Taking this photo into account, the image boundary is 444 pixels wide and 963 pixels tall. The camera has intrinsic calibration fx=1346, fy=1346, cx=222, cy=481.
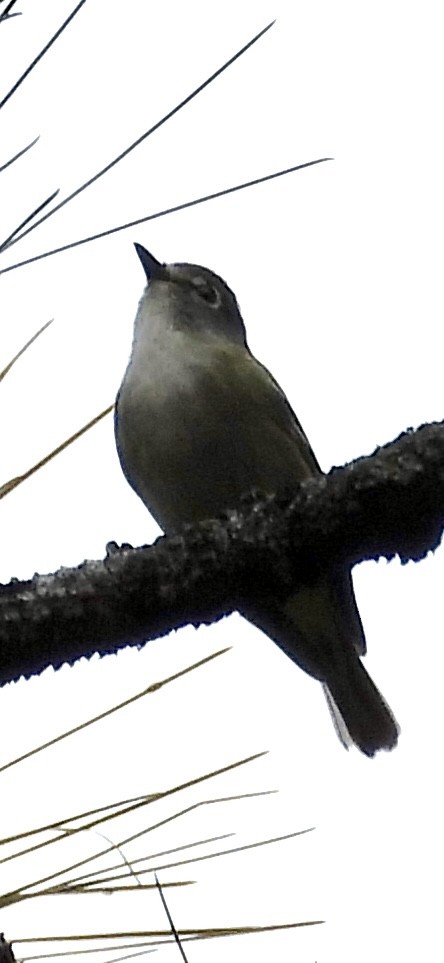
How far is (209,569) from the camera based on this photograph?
1234 millimetres

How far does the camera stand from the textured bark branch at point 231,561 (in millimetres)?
1161

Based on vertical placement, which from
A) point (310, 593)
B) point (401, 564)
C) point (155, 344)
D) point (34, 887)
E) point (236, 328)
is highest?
point (236, 328)

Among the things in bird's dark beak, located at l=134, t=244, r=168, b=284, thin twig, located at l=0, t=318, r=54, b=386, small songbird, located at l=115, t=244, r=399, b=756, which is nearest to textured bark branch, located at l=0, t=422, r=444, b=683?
thin twig, located at l=0, t=318, r=54, b=386

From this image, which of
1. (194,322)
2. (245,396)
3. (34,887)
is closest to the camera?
(34,887)

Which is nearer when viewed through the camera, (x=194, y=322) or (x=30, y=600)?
(x=30, y=600)

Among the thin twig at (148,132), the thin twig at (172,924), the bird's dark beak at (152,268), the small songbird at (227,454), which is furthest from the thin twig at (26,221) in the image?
the bird's dark beak at (152,268)

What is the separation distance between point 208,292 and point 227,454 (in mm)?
863

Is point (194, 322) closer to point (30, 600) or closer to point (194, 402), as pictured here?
point (194, 402)

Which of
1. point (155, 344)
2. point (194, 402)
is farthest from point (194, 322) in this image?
point (194, 402)

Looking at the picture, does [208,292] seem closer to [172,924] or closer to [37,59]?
[37,59]

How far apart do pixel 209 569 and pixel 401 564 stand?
17 cm

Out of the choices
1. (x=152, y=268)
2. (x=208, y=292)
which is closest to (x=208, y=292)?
(x=208, y=292)

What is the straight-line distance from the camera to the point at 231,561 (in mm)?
1255

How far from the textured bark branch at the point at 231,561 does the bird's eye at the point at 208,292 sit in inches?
95.6
